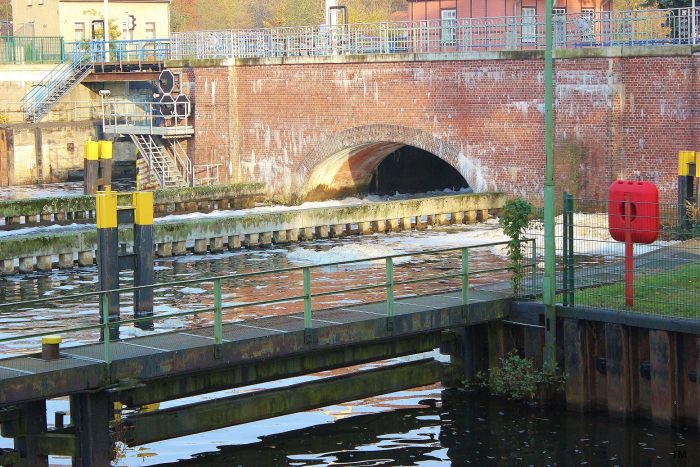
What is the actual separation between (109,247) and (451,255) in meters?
13.1

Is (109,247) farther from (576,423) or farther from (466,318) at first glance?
(576,423)

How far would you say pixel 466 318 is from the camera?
17.1m

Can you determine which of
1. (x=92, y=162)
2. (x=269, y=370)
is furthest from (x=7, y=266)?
(x=269, y=370)

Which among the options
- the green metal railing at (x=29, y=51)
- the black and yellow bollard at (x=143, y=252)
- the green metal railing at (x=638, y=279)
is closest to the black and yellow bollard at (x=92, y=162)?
the black and yellow bollard at (x=143, y=252)

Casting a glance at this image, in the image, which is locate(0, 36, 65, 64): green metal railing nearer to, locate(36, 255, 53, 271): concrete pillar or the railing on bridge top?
the railing on bridge top

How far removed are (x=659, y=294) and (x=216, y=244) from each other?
15.8 m

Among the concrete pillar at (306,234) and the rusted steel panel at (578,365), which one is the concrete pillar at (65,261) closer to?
the concrete pillar at (306,234)

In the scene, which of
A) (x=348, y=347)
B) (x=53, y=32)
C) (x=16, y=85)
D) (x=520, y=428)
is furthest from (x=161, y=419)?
(x=53, y=32)

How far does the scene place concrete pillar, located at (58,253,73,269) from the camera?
95.1ft

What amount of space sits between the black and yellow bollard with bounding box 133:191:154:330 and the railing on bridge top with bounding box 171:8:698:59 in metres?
15.6

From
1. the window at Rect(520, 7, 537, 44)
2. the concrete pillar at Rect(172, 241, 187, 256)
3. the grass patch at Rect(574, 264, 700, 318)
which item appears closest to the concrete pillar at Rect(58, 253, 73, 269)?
the concrete pillar at Rect(172, 241, 187, 256)

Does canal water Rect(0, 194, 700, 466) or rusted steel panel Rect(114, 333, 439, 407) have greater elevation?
rusted steel panel Rect(114, 333, 439, 407)

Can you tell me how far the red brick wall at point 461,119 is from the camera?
32062mm

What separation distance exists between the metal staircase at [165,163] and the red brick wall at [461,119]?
0.61 metres
